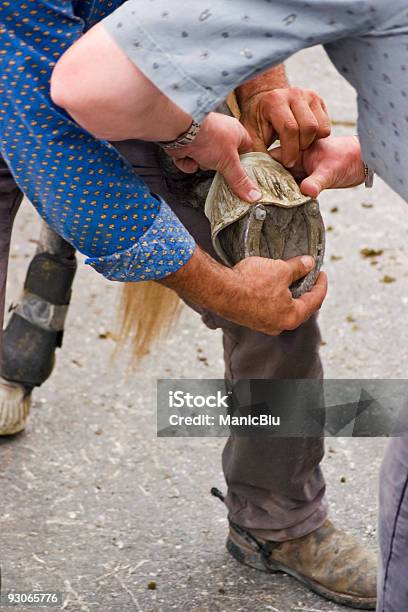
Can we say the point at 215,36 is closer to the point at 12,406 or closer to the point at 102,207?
the point at 102,207

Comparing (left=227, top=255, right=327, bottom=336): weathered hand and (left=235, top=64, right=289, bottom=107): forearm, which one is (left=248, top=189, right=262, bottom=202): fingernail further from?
(left=235, top=64, right=289, bottom=107): forearm

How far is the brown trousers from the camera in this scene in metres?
2.05

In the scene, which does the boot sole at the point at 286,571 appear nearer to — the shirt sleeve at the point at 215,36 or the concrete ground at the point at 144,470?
the concrete ground at the point at 144,470

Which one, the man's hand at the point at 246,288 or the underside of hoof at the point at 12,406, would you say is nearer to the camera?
the man's hand at the point at 246,288

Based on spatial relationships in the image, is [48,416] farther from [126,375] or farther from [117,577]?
[117,577]

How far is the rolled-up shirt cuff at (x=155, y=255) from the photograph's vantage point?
1713 mm

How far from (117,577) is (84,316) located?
3.95 ft

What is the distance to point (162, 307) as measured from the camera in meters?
2.42

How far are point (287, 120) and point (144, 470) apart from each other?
105 centimetres

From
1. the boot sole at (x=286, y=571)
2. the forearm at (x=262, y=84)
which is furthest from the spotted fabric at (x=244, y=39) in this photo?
the boot sole at (x=286, y=571)

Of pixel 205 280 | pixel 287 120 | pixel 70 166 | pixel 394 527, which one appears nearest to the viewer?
pixel 394 527

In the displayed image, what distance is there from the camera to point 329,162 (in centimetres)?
195

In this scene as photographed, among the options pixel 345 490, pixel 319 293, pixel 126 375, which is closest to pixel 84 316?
pixel 126 375

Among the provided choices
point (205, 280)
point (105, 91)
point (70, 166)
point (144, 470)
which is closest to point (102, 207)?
point (70, 166)
